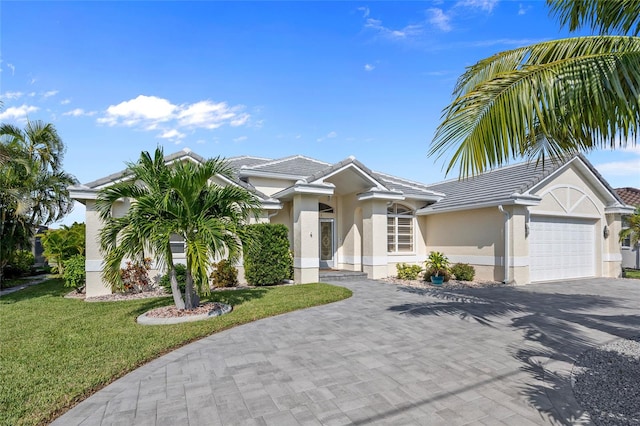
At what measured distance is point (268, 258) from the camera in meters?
14.3

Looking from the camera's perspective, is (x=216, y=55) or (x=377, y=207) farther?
(x=377, y=207)

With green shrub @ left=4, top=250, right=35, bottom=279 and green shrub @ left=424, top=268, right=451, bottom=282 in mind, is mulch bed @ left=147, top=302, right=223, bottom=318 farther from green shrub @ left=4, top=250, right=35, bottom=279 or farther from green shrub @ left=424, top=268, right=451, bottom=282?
green shrub @ left=4, top=250, right=35, bottom=279

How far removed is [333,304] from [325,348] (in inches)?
163

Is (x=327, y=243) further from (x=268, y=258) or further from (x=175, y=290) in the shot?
(x=175, y=290)

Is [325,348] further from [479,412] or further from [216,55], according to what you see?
[216,55]

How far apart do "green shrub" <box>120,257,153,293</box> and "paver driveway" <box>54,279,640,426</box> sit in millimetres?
7042

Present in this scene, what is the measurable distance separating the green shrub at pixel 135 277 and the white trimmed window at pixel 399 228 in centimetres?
1145

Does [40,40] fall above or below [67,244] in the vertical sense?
above

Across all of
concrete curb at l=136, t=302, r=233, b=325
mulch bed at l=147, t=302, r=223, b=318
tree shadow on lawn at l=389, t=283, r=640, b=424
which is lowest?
tree shadow on lawn at l=389, t=283, r=640, b=424

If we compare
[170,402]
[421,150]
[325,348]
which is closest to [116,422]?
[170,402]

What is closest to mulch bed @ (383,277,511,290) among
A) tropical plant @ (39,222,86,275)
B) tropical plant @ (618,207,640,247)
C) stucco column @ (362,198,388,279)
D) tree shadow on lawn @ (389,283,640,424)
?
stucco column @ (362,198,388,279)

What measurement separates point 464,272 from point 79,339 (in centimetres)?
1470

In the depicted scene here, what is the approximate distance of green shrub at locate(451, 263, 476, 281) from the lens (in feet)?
52.4

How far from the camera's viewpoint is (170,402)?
4.53m
